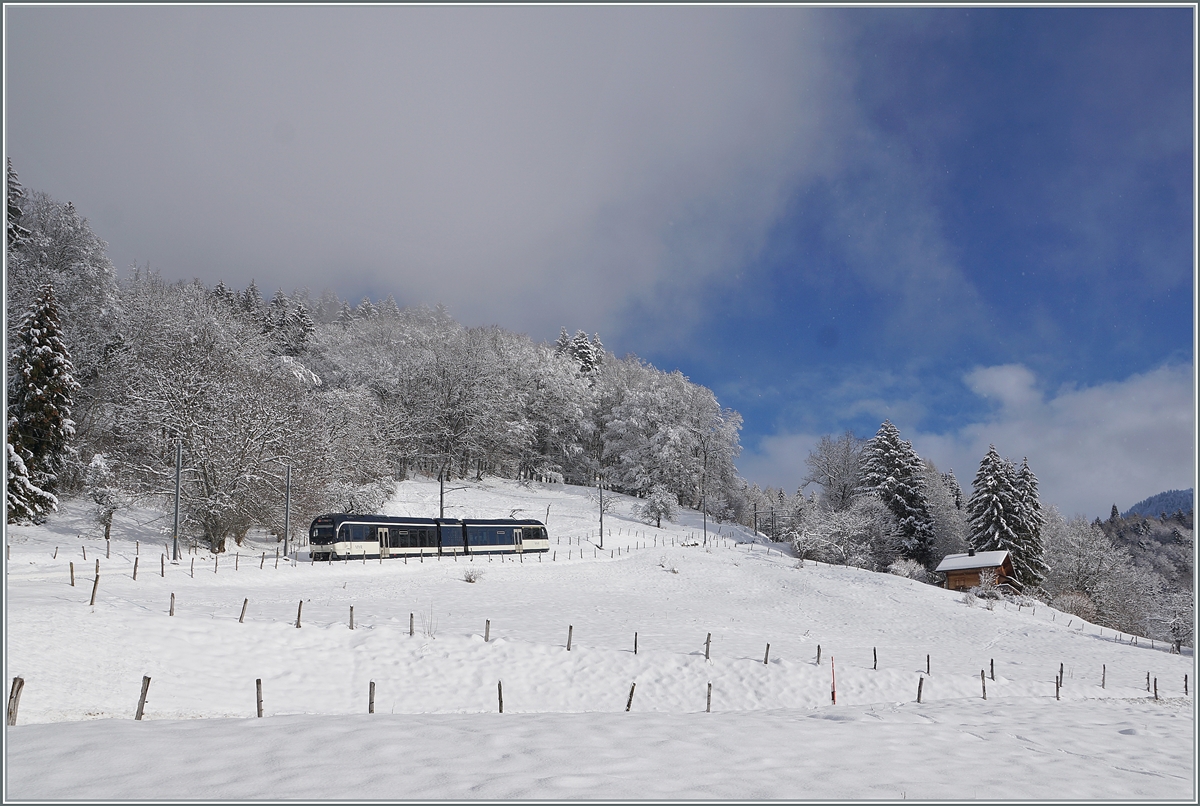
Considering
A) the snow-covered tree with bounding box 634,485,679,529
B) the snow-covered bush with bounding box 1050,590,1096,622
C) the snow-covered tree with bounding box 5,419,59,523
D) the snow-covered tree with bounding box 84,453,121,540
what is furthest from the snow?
the snow-covered tree with bounding box 5,419,59,523

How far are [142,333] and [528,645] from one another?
44905 mm

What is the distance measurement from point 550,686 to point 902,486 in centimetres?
5271

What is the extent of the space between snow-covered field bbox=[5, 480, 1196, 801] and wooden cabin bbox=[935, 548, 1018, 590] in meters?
6.76

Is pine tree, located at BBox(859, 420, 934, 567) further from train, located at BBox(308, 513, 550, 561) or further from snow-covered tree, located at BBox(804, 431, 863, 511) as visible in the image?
train, located at BBox(308, 513, 550, 561)

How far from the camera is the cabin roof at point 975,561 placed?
46.2 meters

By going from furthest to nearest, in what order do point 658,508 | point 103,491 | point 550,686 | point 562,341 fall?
1. point 562,341
2. point 658,508
3. point 103,491
4. point 550,686

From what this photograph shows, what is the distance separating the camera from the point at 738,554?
5034 cm

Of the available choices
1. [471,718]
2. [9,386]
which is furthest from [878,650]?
[9,386]

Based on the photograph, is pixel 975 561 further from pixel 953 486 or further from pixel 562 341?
pixel 562 341

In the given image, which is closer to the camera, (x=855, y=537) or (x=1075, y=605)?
(x=1075, y=605)

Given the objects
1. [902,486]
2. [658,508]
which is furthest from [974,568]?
[658,508]

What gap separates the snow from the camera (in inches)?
1821

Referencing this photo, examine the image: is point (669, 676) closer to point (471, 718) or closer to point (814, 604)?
point (471, 718)

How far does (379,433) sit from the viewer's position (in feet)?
182
